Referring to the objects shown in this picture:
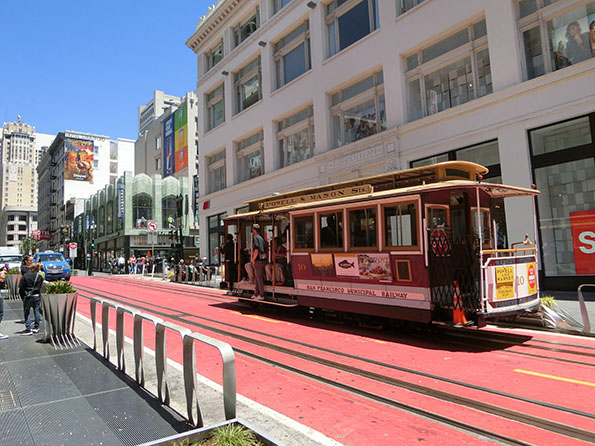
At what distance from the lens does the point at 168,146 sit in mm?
72312

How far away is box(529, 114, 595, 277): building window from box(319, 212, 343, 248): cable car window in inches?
319

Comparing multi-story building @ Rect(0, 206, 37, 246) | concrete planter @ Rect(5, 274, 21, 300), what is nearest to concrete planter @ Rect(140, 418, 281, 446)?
concrete planter @ Rect(5, 274, 21, 300)

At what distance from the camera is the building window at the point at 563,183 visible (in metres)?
12.5

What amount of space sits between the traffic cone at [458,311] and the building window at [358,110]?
42.2 feet

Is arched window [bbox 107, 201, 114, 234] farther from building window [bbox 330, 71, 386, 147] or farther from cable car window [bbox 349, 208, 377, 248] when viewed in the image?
cable car window [bbox 349, 208, 377, 248]

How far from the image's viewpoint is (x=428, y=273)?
775cm

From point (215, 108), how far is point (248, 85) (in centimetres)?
536

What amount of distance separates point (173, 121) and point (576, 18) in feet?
216

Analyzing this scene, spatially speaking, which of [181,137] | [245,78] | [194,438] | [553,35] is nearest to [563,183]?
[553,35]

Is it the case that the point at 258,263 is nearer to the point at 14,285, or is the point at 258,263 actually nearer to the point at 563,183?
the point at 563,183

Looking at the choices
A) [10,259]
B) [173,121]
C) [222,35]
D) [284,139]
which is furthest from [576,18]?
[173,121]

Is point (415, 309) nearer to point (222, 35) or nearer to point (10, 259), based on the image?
point (10, 259)

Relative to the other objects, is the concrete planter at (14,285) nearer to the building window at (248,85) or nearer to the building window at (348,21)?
the building window at (248,85)

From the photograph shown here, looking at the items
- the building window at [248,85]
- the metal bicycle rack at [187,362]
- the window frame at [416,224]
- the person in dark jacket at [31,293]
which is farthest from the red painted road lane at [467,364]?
the building window at [248,85]
